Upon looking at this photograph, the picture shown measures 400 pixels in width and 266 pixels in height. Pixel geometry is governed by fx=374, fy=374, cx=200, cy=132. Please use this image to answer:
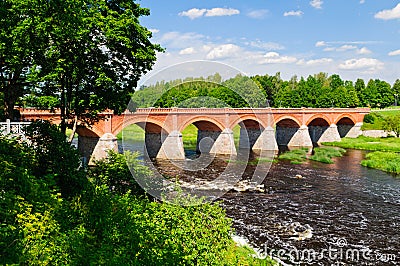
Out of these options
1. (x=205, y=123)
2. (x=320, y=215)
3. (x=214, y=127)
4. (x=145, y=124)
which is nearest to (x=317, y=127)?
(x=214, y=127)

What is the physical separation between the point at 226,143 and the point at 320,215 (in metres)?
27.1

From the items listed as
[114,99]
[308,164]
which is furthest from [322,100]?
[114,99]

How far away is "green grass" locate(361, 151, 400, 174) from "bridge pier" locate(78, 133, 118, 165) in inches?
1148

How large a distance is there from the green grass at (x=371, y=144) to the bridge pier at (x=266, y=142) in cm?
1312

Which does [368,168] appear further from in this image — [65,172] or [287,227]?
[65,172]

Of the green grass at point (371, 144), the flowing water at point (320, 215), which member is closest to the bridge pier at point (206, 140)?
the flowing water at point (320, 215)

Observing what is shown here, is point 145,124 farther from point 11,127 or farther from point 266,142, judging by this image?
point 11,127

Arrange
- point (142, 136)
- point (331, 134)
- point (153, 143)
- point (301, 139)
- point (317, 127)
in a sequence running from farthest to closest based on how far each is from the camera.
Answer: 1. point (317, 127)
2. point (331, 134)
3. point (301, 139)
4. point (142, 136)
5. point (153, 143)

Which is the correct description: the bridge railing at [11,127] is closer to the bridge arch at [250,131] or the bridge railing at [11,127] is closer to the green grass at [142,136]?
the green grass at [142,136]

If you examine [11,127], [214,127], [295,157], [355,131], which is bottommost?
[295,157]

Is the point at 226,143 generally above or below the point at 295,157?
above

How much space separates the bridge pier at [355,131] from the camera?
→ 7288 cm

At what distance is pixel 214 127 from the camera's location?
51.4m

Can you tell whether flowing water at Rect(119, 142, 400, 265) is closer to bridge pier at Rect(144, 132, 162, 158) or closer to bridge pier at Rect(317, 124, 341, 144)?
bridge pier at Rect(144, 132, 162, 158)
